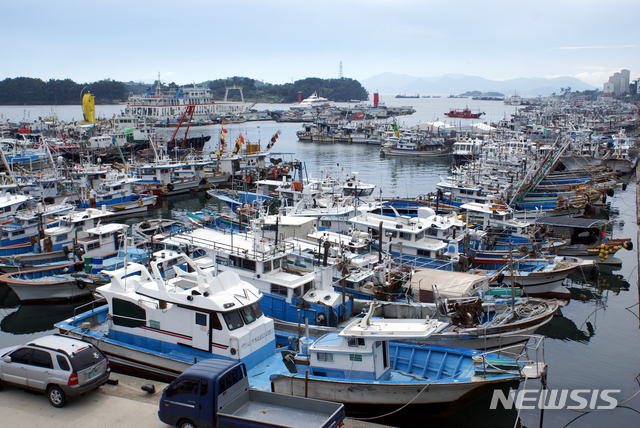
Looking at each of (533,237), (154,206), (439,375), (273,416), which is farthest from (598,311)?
(154,206)

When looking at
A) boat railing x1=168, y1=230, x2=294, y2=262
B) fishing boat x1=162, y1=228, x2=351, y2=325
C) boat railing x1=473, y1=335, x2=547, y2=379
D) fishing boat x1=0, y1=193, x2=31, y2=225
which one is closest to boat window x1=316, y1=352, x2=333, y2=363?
fishing boat x1=162, y1=228, x2=351, y2=325

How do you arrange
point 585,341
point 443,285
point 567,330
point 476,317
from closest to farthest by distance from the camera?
point 476,317 < point 443,285 < point 585,341 < point 567,330

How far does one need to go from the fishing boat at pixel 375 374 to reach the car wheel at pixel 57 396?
4.26 m

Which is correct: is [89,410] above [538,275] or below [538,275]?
above

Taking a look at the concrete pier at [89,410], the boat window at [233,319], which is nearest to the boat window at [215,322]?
the boat window at [233,319]

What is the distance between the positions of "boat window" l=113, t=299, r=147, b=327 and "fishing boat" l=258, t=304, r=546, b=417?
11.7ft

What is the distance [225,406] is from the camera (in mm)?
9633

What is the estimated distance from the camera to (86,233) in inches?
938

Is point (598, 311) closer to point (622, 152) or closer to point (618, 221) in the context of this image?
point (618, 221)

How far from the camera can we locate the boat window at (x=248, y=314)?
12.8 meters

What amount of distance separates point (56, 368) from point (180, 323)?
3.18m

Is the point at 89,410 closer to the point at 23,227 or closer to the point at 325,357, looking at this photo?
the point at 325,357

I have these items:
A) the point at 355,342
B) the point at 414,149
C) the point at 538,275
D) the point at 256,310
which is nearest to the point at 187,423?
the point at 256,310

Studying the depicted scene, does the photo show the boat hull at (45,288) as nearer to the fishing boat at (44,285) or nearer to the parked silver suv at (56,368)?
the fishing boat at (44,285)
